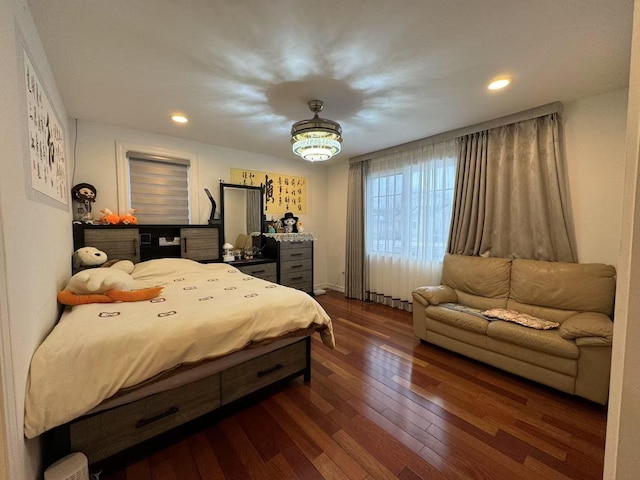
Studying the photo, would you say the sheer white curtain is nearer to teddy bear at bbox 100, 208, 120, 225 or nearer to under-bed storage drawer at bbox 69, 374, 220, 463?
under-bed storage drawer at bbox 69, 374, 220, 463

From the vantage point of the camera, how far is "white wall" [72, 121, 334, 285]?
2836mm

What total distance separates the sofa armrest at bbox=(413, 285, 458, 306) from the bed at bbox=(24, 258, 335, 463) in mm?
1237

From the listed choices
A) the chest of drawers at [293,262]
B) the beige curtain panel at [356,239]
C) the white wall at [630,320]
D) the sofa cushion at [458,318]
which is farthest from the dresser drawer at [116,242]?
the white wall at [630,320]

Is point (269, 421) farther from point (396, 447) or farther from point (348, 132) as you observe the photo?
point (348, 132)

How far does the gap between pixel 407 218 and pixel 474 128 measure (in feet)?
4.44

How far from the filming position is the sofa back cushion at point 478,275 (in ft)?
8.70

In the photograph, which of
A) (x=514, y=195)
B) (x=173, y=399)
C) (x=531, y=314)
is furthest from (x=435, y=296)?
(x=173, y=399)

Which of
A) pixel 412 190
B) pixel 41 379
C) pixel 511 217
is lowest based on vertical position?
pixel 41 379

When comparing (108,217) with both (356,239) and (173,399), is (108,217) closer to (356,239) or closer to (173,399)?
(173,399)

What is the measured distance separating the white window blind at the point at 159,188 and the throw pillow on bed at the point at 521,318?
3.79 m

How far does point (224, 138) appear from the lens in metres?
3.38

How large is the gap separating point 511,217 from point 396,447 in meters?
2.50

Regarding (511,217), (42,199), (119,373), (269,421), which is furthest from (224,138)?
(511,217)

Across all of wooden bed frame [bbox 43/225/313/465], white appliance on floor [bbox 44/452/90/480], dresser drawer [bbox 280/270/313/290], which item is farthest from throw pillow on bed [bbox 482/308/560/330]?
white appliance on floor [bbox 44/452/90/480]
